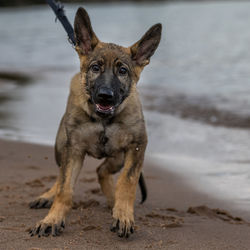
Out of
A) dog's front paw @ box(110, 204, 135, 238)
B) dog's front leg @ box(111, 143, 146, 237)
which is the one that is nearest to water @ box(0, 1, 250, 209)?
dog's front leg @ box(111, 143, 146, 237)

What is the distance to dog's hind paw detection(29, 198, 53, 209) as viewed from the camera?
4930 millimetres

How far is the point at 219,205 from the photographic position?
525cm

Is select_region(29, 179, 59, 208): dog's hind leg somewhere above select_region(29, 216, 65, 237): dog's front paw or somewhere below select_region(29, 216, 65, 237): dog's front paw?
above

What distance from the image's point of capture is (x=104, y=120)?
4371 mm

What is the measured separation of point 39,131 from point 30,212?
3.86 meters

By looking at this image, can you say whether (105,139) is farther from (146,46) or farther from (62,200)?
(146,46)

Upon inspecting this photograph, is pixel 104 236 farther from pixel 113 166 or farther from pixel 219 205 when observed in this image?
pixel 219 205

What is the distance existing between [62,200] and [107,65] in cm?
116

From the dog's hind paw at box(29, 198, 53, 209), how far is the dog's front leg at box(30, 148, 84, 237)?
687 mm

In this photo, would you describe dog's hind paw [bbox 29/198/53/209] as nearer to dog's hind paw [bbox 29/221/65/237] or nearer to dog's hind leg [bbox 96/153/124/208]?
dog's hind leg [bbox 96/153/124/208]

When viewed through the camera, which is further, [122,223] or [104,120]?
[104,120]

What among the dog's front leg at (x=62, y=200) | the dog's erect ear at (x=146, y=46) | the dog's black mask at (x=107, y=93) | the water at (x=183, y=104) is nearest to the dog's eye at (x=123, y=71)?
the dog's black mask at (x=107, y=93)

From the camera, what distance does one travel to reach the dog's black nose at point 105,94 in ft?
13.2

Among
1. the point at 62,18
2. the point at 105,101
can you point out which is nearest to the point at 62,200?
the point at 105,101
